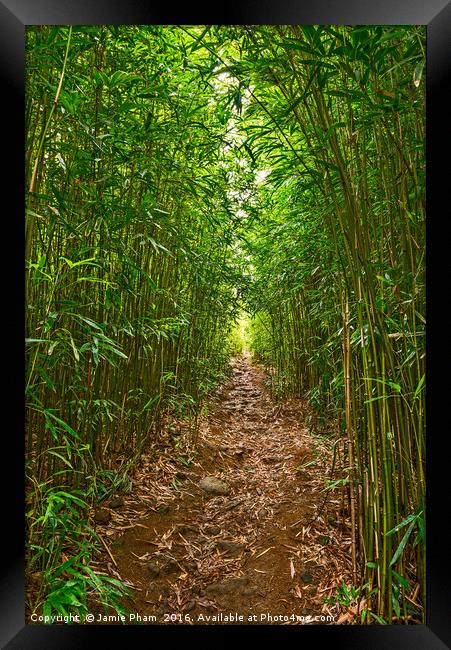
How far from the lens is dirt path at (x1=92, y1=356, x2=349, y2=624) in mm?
1491

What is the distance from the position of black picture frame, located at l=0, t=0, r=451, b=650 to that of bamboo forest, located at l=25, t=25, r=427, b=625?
0.06 metres

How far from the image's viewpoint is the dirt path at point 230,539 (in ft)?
4.89

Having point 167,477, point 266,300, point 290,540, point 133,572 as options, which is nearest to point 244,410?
point 266,300

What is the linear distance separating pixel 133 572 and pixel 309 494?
4.09ft

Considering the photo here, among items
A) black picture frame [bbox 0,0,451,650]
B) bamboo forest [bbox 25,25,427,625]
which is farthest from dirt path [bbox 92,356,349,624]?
black picture frame [bbox 0,0,451,650]

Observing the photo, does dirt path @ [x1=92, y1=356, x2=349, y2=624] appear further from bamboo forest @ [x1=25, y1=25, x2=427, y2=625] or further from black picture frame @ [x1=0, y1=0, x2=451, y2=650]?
black picture frame @ [x1=0, y1=0, x2=451, y2=650]
